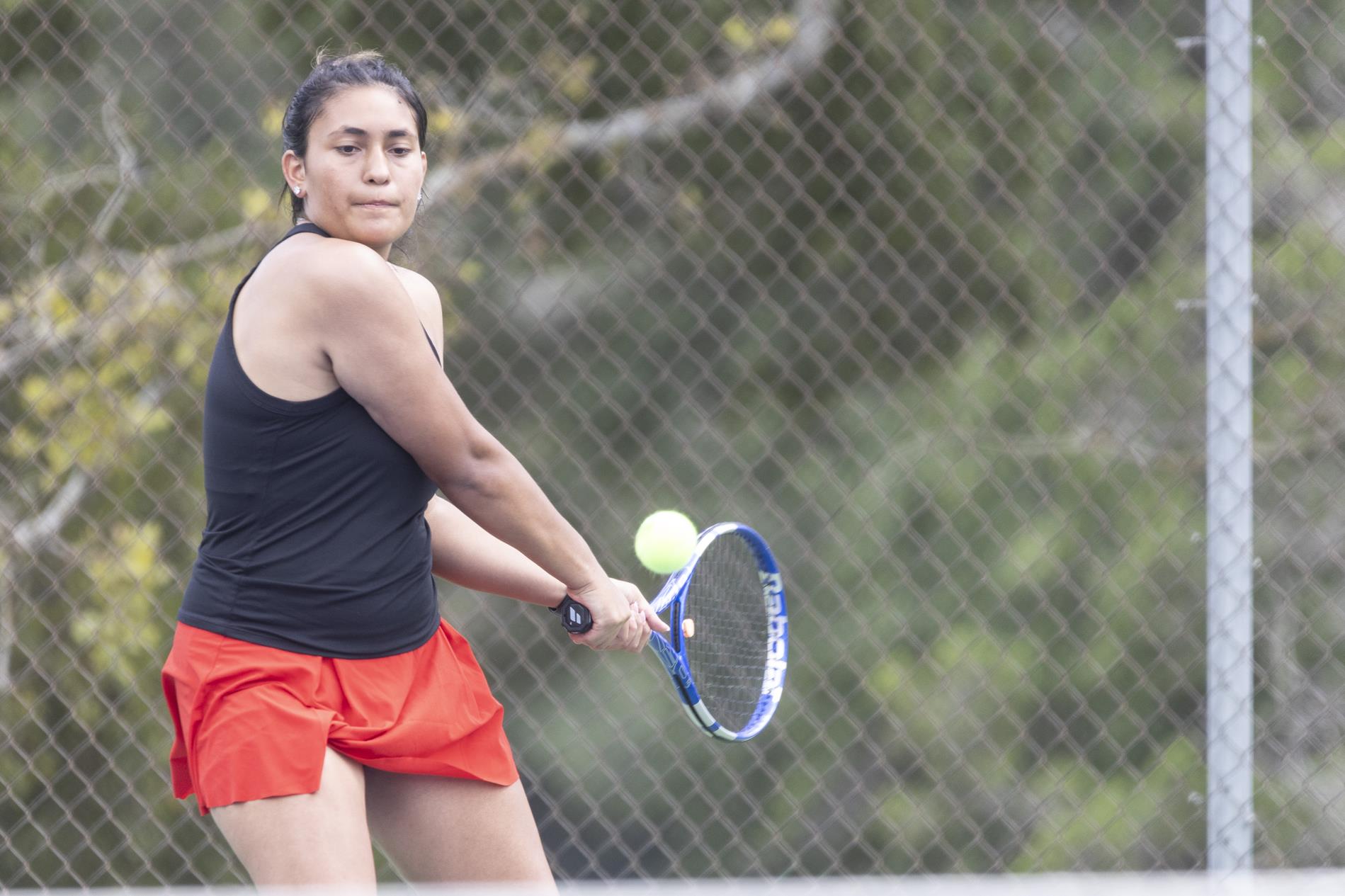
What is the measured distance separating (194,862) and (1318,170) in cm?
382

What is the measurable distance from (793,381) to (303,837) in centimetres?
308

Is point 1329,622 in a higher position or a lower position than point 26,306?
lower

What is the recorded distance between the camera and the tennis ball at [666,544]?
223 centimetres

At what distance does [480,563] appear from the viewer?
2.00m

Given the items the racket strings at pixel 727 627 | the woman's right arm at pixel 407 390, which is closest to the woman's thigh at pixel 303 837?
the woman's right arm at pixel 407 390

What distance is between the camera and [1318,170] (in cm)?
414

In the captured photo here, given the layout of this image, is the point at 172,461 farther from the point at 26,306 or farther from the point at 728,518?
the point at 728,518

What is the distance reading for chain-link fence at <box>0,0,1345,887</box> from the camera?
162 inches

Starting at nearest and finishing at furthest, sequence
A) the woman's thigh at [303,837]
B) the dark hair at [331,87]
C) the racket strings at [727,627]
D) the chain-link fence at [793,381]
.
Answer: the woman's thigh at [303,837], the dark hair at [331,87], the racket strings at [727,627], the chain-link fence at [793,381]

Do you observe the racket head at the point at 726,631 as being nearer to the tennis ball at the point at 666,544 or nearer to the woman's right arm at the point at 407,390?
A: the tennis ball at the point at 666,544

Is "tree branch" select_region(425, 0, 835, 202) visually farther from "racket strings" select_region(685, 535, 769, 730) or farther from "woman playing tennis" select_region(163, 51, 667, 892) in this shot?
"woman playing tennis" select_region(163, 51, 667, 892)

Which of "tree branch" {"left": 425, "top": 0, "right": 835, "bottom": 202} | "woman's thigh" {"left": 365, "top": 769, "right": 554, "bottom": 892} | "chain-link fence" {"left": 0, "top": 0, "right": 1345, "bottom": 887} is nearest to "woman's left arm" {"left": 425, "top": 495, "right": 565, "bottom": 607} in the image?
"woman's thigh" {"left": 365, "top": 769, "right": 554, "bottom": 892}

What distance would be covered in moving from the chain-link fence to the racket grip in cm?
230

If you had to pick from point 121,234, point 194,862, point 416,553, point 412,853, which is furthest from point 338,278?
point 194,862
